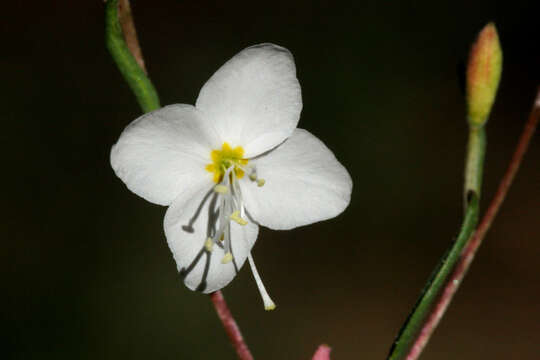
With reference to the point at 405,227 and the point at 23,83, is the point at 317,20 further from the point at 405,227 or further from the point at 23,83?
the point at 23,83

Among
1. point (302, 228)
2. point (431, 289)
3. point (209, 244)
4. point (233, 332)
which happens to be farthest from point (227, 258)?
point (302, 228)

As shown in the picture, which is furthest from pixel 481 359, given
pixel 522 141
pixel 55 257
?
pixel 522 141

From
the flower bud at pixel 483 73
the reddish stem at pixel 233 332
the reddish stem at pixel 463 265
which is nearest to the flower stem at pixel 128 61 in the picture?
the reddish stem at pixel 233 332

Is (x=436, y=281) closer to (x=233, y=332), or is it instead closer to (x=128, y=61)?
(x=233, y=332)

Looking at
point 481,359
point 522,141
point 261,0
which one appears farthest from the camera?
point 261,0

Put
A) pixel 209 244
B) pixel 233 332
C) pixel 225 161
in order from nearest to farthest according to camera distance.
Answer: pixel 233 332 → pixel 209 244 → pixel 225 161

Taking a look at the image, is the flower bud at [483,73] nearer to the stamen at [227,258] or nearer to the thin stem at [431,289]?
the thin stem at [431,289]

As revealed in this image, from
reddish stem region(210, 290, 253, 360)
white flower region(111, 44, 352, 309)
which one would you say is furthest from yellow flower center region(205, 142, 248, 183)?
reddish stem region(210, 290, 253, 360)

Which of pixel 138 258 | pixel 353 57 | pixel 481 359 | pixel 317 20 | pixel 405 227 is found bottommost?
pixel 481 359
